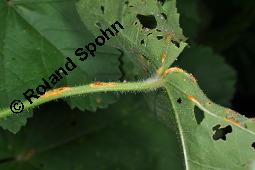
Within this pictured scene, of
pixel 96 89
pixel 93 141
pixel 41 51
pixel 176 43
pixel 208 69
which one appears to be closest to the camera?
pixel 96 89

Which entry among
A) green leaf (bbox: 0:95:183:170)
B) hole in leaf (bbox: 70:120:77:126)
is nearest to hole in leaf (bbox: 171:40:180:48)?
green leaf (bbox: 0:95:183:170)

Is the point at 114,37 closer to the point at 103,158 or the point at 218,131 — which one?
the point at 218,131

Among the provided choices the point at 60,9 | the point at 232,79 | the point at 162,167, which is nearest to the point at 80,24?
the point at 60,9

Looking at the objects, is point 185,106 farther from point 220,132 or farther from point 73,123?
point 73,123

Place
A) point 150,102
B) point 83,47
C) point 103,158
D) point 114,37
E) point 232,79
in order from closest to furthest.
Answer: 1. point 114,37
2. point 150,102
3. point 83,47
4. point 103,158
5. point 232,79

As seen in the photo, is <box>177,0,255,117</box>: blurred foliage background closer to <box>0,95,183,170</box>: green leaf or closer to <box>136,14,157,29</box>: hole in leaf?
<box>0,95,183,170</box>: green leaf

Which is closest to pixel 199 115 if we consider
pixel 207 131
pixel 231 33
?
pixel 207 131
